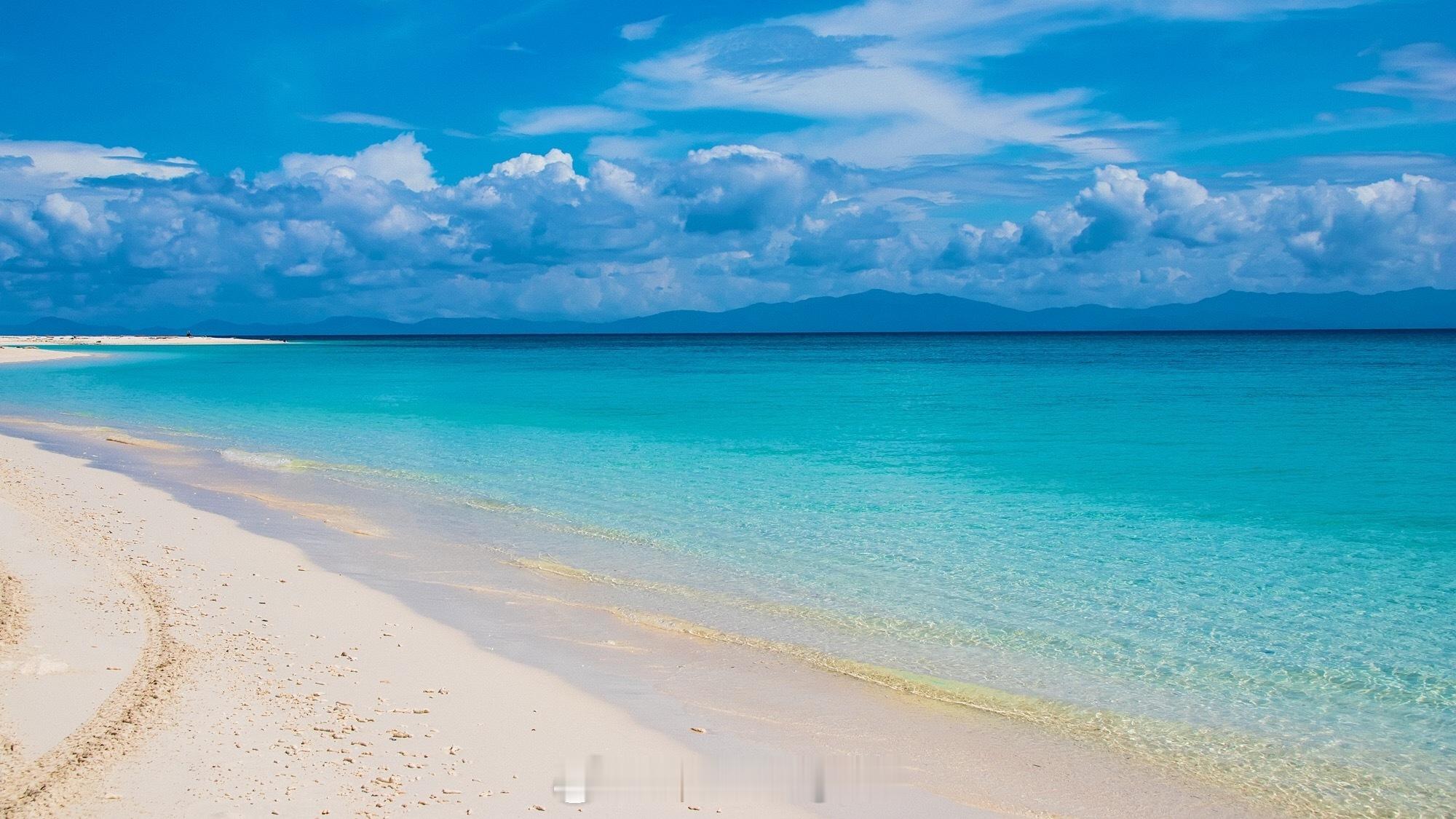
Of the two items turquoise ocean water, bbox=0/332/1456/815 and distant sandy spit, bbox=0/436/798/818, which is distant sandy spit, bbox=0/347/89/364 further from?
distant sandy spit, bbox=0/436/798/818

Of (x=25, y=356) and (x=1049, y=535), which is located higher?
(x=25, y=356)

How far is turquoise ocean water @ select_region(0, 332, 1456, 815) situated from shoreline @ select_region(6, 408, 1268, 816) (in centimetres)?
51

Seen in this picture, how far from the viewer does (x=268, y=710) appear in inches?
260

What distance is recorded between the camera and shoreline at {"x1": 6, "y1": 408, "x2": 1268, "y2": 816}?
614cm

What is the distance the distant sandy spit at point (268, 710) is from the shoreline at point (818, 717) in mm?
436

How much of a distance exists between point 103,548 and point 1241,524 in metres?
16.4

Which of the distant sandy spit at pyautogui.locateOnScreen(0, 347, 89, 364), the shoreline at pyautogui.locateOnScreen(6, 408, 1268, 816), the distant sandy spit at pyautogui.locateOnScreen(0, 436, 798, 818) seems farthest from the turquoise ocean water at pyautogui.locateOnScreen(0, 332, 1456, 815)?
the distant sandy spit at pyautogui.locateOnScreen(0, 347, 89, 364)

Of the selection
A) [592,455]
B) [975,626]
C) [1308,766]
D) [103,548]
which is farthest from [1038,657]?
[592,455]

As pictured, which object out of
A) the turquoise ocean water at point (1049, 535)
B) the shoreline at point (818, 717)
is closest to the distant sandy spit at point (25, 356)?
the turquoise ocean water at point (1049, 535)

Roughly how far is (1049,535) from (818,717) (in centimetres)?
814

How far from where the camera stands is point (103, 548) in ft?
38.1

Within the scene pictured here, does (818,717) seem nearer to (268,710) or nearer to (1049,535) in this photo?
(268,710)

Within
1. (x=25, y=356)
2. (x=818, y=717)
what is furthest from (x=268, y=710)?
(x=25, y=356)

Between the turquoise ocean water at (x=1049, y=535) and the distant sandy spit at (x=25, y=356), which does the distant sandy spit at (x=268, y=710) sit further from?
the distant sandy spit at (x=25, y=356)
